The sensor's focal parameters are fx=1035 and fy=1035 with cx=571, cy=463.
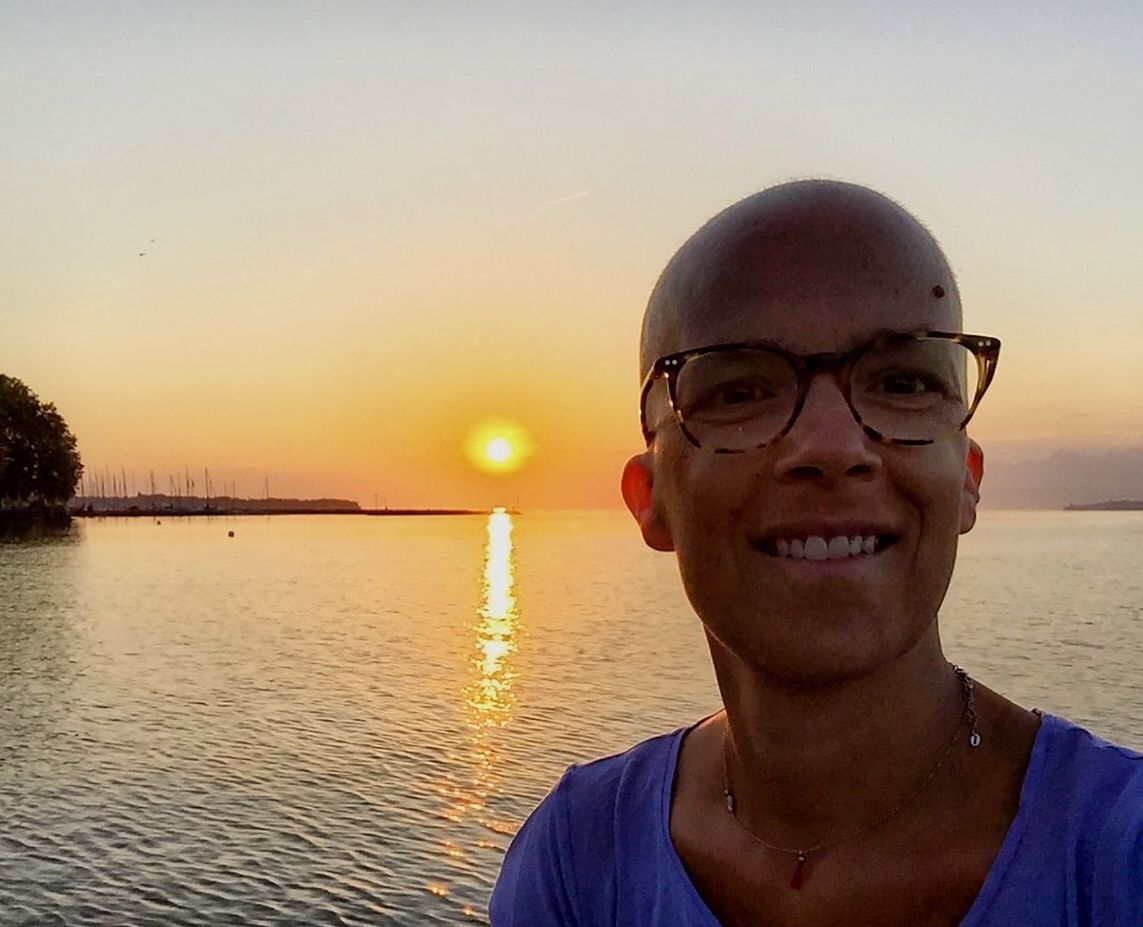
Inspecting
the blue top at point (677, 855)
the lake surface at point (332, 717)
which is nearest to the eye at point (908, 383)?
the blue top at point (677, 855)

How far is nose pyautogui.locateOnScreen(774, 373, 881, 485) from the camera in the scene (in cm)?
172

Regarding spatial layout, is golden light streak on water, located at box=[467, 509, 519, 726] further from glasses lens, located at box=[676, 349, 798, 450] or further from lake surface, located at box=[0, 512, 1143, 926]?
glasses lens, located at box=[676, 349, 798, 450]

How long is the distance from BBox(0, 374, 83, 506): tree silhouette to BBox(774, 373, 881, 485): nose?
140 meters

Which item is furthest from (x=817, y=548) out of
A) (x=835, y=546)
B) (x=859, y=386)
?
(x=859, y=386)

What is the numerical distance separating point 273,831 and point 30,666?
23427 mm

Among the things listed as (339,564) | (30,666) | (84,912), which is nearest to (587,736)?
(84,912)

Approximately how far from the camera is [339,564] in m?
105

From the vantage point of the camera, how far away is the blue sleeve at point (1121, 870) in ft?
4.97

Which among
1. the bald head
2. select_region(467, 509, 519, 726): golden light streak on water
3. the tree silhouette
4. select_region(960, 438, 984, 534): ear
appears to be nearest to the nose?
the bald head

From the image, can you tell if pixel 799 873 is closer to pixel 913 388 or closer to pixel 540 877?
pixel 540 877

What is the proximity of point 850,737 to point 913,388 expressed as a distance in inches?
25.5

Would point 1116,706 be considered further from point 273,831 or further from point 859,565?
point 859,565

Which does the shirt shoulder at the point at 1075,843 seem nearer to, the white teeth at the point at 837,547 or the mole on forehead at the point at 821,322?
the white teeth at the point at 837,547

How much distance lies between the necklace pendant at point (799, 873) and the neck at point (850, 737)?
0.03 meters
